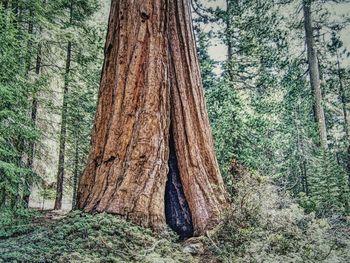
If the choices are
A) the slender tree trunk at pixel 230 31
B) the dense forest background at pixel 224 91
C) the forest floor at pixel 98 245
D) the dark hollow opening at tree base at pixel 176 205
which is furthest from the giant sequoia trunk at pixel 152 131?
the slender tree trunk at pixel 230 31

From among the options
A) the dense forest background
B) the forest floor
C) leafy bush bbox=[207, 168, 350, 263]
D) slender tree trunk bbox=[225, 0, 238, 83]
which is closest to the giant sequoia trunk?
the forest floor

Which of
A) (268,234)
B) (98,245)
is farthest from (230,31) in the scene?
(98,245)

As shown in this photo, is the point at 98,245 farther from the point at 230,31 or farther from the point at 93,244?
the point at 230,31

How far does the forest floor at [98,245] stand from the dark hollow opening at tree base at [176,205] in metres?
0.43

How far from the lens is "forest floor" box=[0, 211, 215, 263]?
10.3 ft

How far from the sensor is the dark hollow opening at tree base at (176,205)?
15.3 feet

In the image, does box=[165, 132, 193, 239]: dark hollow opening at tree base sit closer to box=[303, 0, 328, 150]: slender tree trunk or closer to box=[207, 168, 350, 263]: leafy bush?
box=[207, 168, 350, 263]: leafy bush

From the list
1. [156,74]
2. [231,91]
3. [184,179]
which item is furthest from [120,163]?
[231,91]

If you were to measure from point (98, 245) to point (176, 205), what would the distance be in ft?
5.23

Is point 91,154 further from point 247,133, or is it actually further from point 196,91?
point 247,133

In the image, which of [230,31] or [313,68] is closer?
[230,31]

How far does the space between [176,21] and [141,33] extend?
2.26 feet

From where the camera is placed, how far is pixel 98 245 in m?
3.41

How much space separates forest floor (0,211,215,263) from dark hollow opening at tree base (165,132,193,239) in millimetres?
431
